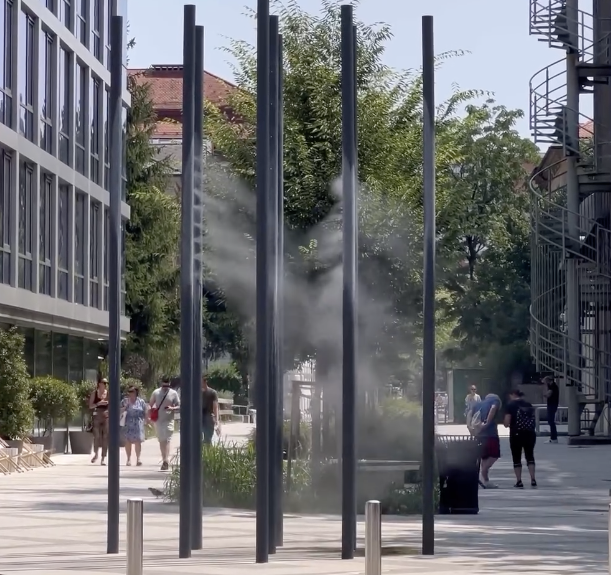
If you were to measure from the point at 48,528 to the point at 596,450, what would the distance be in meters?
22.9

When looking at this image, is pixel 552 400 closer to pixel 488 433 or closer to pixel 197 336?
pixel 488 433

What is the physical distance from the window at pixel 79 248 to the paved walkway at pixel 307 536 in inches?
640

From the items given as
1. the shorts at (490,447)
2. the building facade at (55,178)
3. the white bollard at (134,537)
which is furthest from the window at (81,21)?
the white bollard at (134,537)

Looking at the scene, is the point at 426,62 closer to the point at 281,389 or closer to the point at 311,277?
the point at 281,389

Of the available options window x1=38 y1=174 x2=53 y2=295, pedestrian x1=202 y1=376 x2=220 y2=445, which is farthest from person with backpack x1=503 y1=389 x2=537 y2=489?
window x1=38 y1=174 x2=53 y2=295

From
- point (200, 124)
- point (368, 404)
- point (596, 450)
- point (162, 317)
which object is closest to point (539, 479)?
point (368, 404)

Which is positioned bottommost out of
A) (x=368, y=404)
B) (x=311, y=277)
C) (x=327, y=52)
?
(x=368, y=404)

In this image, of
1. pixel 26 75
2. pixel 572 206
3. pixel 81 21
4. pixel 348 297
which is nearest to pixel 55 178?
pixel 26 75

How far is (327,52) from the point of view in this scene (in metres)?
26.4

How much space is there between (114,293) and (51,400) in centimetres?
1972

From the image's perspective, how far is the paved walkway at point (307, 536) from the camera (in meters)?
12.0

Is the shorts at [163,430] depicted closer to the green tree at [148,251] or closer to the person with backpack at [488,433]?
the person with backpack at [488,433]

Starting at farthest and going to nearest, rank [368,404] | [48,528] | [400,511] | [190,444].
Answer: [368,404] < [400,511] < [48,528] < [190,444]

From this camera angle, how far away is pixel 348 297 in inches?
499
